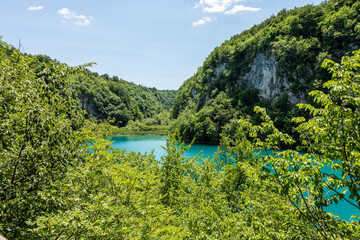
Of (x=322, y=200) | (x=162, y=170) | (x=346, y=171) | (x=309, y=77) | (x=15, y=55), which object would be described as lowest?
(x=162, y=170)

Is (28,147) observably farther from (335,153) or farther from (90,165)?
(335,153)

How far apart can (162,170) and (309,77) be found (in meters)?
61.8

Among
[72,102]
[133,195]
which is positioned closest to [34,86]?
[72,102]

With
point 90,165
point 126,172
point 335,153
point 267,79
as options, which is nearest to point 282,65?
point 267,79

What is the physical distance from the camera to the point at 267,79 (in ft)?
209

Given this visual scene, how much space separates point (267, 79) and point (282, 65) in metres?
6.27

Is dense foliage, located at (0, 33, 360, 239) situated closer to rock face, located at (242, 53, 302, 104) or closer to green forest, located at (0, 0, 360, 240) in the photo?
green forest, located at (0, 0, 360, 240)

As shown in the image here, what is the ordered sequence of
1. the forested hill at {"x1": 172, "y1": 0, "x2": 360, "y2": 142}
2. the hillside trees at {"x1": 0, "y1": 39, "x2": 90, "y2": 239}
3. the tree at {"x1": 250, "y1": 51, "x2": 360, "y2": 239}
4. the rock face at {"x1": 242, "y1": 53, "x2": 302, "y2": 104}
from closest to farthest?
1. the tree at {"x1": 250, "y1": 51, "x2": 360, "y2": 239}
2. the hillside trees at {"x1": 0, "y1": 39, "x2": 90, "y2": 239}
3. the forested hill at {"x1": 172, "y1": 0, "x2": 360, "y2": 142}
4. the rock face at {"x1": 242, "y1": 53, "x2": 302, "y2": 104}

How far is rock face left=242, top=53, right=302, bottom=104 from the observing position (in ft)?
195

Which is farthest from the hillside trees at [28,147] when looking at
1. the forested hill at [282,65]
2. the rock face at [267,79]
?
the rock face at [267,79]

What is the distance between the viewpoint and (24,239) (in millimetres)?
3570

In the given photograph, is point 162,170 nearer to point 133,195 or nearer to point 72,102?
point 133,195

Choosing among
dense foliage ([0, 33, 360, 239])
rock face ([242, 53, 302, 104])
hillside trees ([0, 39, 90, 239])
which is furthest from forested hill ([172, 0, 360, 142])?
hillside trees ([0, 39, 90, 239])

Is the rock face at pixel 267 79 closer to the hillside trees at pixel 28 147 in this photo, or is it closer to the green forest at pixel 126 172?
the green forest at pixel 126 172
